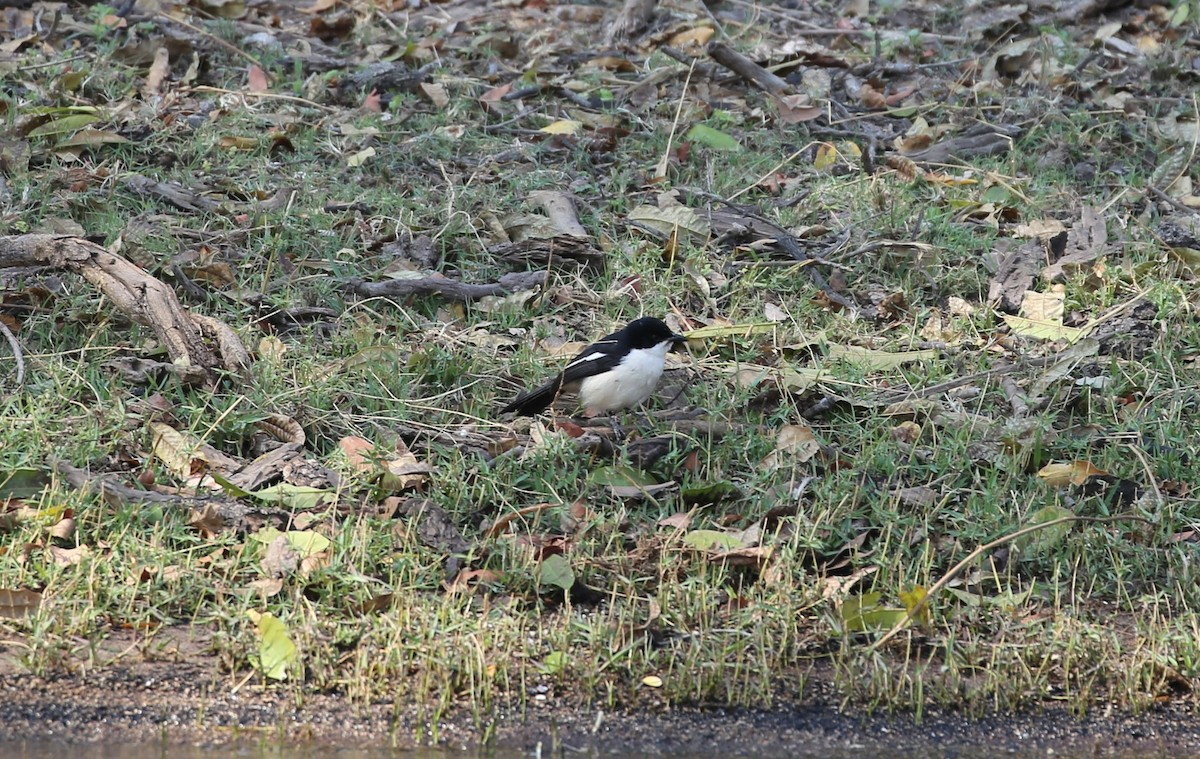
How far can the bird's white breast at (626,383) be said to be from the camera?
5988mm

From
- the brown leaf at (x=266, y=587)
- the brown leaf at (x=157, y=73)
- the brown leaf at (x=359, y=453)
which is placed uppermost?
the brown leaf at (x=266, y=587)

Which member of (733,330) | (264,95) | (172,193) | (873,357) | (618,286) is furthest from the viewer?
(264,95)

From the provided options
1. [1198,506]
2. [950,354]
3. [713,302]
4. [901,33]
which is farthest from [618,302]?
[901,33]

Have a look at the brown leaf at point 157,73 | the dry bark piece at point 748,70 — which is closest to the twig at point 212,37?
the brown leaf at point 157,73

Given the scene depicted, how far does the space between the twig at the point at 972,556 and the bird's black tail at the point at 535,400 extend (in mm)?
1762

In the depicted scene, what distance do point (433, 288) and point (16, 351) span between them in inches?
72.2

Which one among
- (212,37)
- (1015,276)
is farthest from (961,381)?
(212,37)

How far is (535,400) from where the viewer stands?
20.0 ft

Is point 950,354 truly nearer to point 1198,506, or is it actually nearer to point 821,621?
point 1198,506

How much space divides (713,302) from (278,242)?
6.94 feet

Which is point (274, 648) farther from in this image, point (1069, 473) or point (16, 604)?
point (1069, 473)

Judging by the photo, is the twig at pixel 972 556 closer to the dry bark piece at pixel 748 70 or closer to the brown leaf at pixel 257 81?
the dry bark piece at pixel 748 70

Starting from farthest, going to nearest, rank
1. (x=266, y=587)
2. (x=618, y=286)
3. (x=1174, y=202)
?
1. (x=1174, y=202)
2. (x=618, y=286)
3. (x=266, y=587)

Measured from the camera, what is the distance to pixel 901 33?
10133 mm
